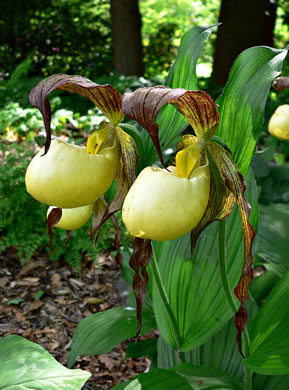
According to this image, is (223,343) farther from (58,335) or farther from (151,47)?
(151,47)

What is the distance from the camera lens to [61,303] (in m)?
1.84

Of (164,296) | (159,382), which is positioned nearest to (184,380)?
(159,382)

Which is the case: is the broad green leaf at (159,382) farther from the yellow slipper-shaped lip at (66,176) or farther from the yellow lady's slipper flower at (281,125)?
the yellow lady's slipper flower at (281,125)

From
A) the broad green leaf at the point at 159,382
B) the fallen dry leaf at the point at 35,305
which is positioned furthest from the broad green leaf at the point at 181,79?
the fallen dry leaf at the point at 35,305

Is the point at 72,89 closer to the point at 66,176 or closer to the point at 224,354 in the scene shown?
the point at 66,176

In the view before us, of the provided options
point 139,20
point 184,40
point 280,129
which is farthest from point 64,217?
point 139,20

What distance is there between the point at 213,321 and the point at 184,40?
0.67 metres

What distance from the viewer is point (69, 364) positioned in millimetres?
1282

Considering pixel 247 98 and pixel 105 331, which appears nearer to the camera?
pixel 247 98

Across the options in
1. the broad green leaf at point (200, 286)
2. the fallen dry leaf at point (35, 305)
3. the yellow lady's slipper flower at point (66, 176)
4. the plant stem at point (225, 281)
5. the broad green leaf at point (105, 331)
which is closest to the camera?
the yellow lady's slipper flower at point (66, 176)

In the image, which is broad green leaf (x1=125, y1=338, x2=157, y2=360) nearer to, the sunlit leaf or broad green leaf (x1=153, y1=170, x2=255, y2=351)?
broad green leaf (x1=153, y1=170, x2=255, y2=351)

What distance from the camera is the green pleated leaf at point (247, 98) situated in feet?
2.76

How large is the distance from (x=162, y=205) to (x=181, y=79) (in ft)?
1.15

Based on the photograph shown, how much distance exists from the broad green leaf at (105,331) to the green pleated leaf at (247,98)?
2.26 feet
